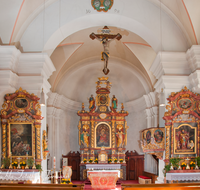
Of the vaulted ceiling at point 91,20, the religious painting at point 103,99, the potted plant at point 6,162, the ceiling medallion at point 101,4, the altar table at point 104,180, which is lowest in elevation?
the altar table at point 104,180

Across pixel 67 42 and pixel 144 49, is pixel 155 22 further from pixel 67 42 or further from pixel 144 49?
pixel 67 42

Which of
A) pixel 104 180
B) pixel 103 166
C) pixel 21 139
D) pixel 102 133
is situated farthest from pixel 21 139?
pixel 102 133

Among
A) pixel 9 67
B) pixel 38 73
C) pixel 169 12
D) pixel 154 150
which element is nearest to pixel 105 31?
pixel 169 12

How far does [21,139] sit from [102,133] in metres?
6.20

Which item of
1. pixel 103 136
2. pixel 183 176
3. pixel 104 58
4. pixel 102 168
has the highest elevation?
pixel 104 58

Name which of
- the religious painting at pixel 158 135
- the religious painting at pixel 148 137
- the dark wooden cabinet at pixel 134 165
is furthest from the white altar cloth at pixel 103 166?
the religious painting at pixel 158 135

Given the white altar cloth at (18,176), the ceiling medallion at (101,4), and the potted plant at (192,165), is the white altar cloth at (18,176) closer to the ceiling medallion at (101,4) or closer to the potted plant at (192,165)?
the potted plant at (192,165)

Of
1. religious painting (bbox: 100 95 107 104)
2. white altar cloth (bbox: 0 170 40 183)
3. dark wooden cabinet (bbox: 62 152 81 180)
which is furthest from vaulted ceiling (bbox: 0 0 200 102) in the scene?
dark wooden cabinet (bbox: 62 152 81 180)

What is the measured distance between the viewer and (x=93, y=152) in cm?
1441

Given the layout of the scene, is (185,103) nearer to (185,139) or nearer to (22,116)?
(185,139)

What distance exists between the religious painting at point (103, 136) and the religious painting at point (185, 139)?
229 inches

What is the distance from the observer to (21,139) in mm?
9297

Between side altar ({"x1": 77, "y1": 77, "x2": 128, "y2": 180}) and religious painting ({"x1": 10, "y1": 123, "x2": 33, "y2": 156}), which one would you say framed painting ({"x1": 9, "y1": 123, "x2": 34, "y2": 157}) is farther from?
side altar ({"x1": 77, "y1": 77, "x2": 128, "y2": 180})

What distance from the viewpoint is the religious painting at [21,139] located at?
9219mm
